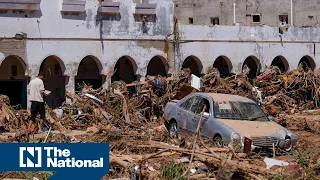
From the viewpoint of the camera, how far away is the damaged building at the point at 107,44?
2388cm

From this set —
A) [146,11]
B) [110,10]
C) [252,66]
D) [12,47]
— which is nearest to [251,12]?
[252,66]

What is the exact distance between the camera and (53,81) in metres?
27.3

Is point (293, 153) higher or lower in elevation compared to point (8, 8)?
lower

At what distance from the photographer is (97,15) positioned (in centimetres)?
2553

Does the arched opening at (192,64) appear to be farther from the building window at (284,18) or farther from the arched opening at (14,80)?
the building window at (284,18)

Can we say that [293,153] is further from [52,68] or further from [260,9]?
[260,9]

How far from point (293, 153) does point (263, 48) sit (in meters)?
18.1

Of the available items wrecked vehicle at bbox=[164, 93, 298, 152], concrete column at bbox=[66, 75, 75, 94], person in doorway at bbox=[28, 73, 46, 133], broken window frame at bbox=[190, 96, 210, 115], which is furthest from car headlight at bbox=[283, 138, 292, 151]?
concrete column at bbox=[66, 75, 75, 94]

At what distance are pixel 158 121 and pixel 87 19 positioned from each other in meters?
5.27

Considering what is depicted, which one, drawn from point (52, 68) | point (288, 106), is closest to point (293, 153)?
point (288, 106)

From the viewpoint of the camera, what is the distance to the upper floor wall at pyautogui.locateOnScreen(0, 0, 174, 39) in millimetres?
23406

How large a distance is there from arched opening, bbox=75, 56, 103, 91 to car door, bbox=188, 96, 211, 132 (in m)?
11.5

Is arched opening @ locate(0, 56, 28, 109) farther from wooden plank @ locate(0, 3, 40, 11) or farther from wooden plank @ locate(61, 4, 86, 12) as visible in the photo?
wooden plank @ locate(61, 4, 86, 12)

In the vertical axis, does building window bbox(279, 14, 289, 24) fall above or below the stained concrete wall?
above
